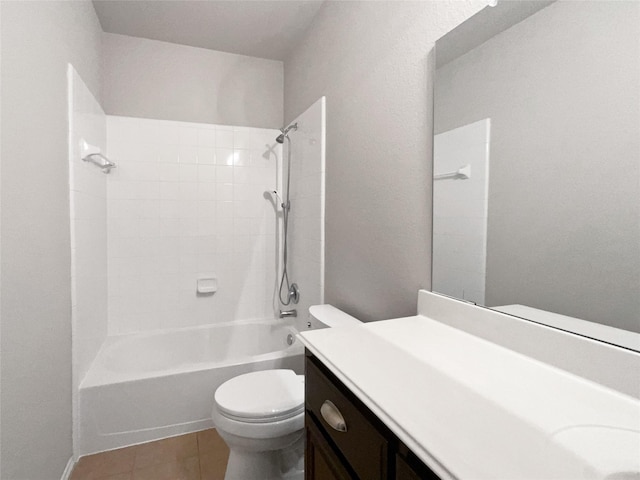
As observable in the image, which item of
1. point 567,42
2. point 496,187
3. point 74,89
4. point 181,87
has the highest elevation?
point 181,87

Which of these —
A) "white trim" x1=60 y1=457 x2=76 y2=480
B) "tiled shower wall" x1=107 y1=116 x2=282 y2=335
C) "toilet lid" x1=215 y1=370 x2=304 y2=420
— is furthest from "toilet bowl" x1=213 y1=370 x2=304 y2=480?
"tiled shower wall" x1=107 y1=116 x2=282 y2=335

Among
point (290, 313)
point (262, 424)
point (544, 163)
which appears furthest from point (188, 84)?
point (544, 163)

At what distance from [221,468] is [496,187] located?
5.79ft

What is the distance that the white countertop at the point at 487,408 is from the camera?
1.44 feet

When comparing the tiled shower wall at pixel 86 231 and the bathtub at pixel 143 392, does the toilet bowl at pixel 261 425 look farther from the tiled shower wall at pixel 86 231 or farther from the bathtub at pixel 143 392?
the tiled shower wall at pixel 86 231

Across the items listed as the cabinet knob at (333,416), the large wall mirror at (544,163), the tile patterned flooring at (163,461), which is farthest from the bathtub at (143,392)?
the large wall mirror at (544,163)

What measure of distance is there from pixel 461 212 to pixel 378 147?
54 cm

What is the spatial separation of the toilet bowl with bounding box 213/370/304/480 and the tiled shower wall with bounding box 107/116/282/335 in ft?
4.11

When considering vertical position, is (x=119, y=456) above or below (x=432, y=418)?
below

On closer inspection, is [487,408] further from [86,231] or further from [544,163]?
[86,231]

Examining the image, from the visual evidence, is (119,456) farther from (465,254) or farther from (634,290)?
(634,290)

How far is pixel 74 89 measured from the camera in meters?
1.59

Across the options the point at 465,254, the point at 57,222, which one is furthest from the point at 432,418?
the point at 57,222

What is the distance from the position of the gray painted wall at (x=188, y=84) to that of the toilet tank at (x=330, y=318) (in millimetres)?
1753
